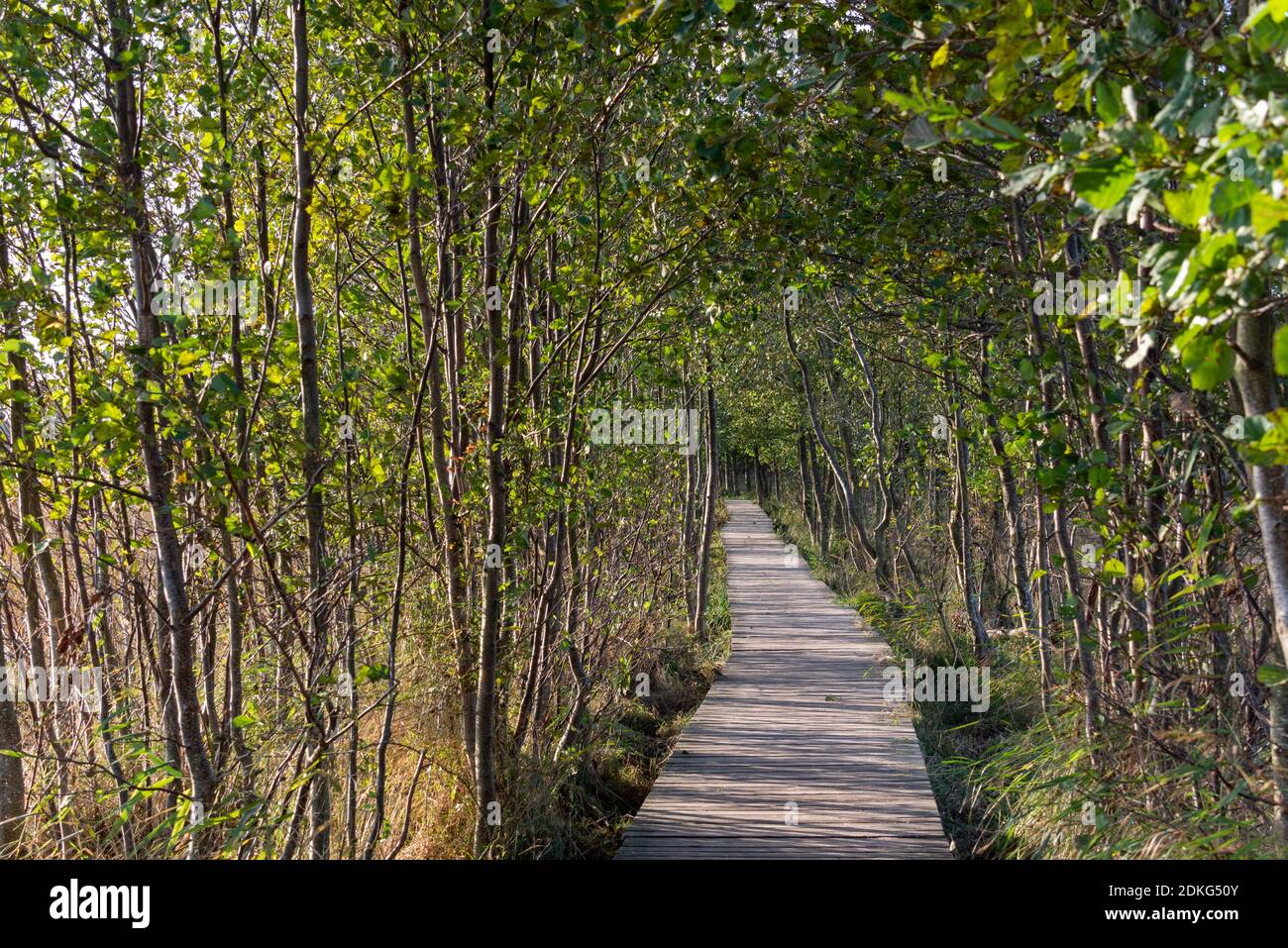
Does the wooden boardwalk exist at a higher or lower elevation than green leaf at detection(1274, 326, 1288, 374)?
lower

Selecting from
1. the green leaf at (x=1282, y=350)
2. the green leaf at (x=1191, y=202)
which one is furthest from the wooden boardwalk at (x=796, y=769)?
the green leaf at (x=1191, y=202)

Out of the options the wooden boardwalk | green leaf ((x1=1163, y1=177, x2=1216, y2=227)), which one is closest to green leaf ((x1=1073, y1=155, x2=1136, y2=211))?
green leaf ((x1=1163, y1=177, x2=1216, y2=227))

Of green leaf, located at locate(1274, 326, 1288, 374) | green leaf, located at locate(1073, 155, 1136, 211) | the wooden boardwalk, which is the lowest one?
the wooden boardwalk

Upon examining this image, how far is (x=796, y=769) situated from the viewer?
19.4 ft

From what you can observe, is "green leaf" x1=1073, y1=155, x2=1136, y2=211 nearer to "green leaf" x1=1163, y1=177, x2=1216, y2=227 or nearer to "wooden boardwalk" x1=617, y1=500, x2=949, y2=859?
"green leaf" x1=1163, y1=177, x2=1216, y2=227

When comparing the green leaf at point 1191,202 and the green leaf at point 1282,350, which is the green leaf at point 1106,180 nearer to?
the green leaf at point 1191,202

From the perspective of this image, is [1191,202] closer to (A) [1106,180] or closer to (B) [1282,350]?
(A) [1106,180]

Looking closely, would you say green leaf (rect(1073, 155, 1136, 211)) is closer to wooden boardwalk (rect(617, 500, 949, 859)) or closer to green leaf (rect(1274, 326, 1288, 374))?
green leaf (rect(1274, 326, 1288, 374))

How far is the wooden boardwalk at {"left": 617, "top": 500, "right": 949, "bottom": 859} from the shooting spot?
4770 mm

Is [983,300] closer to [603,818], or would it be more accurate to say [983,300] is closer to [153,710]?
[603,818]

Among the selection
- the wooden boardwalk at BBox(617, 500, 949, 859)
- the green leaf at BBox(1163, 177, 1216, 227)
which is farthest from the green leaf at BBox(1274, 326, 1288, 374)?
the wooden boardwalk at BBox(617, 500, 949, 859)

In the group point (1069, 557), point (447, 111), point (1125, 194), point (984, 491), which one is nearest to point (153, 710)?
point (447, 111)

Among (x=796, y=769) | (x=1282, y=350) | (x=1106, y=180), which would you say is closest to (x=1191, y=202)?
(x=1106, y=180)

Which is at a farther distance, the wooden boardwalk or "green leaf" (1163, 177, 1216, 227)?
the wooden boardwalk
